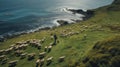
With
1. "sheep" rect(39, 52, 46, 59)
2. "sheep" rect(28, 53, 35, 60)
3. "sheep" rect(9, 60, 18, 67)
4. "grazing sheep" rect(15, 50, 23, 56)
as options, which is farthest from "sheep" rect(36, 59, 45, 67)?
"grazing sheep" rect(15, 50, 23, 56)

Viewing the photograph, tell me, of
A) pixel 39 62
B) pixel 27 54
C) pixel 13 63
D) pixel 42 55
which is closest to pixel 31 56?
pixel 27 54

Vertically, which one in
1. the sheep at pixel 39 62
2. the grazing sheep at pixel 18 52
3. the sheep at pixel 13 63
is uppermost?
the sheep at pixel 39 62

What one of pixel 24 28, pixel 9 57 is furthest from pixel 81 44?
pixel 24 28

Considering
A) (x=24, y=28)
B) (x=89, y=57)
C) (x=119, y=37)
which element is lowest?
(x=24, y=28)

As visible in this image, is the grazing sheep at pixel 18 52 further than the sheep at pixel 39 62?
Yes

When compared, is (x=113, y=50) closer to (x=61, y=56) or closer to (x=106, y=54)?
(x=106, y=54)

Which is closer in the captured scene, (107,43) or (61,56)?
(107,43)

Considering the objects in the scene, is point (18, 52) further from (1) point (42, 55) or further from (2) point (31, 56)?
(1) point (42, 55)

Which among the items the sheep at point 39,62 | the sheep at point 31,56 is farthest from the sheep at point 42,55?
the sheep at point 39,62

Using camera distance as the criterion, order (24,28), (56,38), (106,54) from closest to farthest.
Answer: (106,54) → (56,38) → (24,28)

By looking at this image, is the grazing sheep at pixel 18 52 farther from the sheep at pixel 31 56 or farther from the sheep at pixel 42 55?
the sheep at pixel 42 55

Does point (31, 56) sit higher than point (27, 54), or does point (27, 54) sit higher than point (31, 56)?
point (31, 56)
